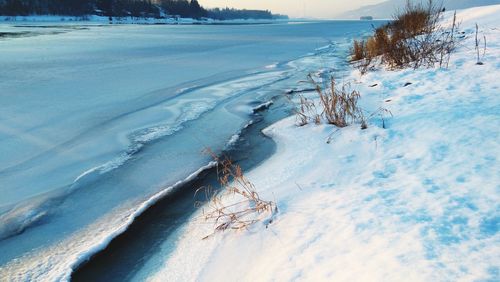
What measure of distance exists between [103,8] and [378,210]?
76.2 meters

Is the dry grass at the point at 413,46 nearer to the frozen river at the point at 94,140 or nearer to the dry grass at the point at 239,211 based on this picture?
the frozen river at the point at 94,140

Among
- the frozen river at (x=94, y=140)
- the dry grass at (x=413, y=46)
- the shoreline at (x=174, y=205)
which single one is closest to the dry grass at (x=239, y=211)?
the shoreline at (x=174, y=205)

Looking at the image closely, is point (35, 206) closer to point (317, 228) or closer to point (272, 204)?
point (272, 204)

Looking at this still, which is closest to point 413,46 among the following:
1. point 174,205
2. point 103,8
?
point 174,205

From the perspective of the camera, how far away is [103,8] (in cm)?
6906

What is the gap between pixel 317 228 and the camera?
8.05 ft

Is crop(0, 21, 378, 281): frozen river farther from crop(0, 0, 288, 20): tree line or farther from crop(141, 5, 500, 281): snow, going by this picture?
crop(0, 0, 288, 20): tree line

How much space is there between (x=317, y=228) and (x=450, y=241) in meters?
0.78

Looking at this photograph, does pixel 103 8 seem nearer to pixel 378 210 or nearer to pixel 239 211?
pixel 239 211

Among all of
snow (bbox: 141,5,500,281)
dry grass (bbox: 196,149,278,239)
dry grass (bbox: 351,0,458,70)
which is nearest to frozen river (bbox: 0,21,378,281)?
dry grass (bbox: 196,149,278,239)

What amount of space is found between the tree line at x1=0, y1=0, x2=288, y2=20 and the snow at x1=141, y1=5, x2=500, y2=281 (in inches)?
2422

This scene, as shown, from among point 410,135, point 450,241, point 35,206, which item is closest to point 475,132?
point 410,135

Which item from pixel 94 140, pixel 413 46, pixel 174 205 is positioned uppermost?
pixel 413 46

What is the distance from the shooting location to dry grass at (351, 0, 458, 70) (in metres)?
7.35
